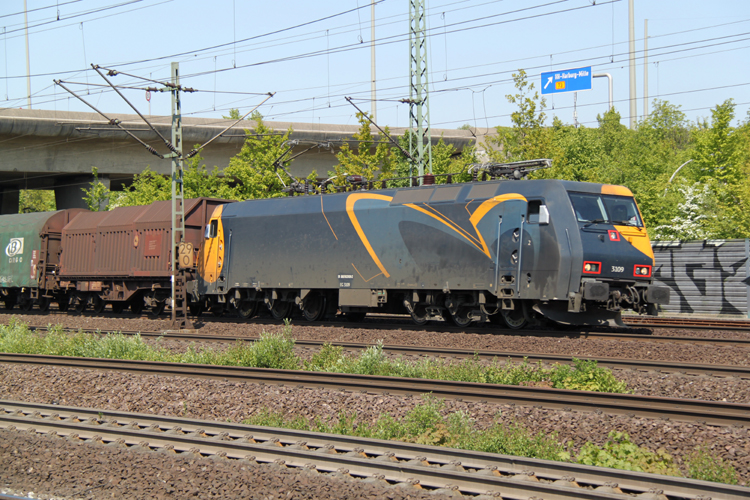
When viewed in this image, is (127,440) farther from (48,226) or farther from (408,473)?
(48,226)

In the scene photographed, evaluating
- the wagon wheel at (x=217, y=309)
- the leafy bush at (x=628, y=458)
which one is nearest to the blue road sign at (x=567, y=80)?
the wagon wheel at (x=217, y=309)

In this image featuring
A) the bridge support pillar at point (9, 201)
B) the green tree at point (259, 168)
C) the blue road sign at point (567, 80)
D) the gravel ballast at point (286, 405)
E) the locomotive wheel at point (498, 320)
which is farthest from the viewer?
the bridge support pillar at point (9, 201)

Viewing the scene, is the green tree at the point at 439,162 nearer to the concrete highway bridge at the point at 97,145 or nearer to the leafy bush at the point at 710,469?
the concrete highway bridge at the point at 97,145

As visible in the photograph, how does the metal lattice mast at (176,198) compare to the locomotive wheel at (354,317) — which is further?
the locomotive wheel at (354,317)

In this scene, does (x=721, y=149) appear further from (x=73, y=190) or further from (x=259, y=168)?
(x=73, y=190)

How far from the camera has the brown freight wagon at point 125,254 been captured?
72.6 ft

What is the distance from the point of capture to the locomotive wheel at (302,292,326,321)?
19.9 meters

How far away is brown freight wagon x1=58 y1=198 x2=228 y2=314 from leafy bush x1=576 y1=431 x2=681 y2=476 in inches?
611

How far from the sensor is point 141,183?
36625mm

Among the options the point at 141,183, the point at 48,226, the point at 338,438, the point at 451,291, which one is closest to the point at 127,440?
the point at 338,438

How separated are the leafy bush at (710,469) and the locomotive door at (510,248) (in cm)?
854

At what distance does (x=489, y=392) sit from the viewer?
892cm

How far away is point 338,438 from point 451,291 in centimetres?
986

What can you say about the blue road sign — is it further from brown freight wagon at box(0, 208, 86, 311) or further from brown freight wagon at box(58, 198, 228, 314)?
brown freight wagon at box(0, 208, 86, 311)
